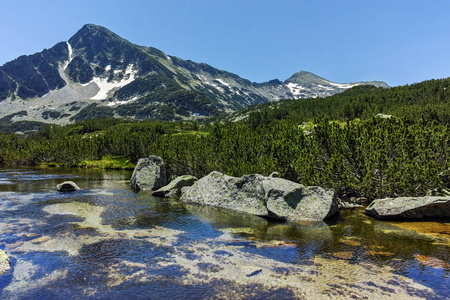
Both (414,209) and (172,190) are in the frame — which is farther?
(172,190)

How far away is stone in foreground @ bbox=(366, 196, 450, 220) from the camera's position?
2250 cm

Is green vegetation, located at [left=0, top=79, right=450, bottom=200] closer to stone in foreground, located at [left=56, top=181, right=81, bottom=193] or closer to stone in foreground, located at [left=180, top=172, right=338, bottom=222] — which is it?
stone in foreground, located at [left=180, top=172, right=338, bottom=222]

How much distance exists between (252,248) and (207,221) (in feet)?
27.0

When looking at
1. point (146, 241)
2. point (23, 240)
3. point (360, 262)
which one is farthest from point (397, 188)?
point (23, 240)

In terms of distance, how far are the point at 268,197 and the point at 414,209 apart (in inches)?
516

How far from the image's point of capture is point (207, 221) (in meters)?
24.6

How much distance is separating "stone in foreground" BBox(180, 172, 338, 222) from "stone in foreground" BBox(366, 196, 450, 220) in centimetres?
414

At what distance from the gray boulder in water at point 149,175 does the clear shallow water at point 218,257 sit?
59.9ft

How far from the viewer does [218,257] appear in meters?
15.7

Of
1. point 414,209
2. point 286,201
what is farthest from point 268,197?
point 414,209

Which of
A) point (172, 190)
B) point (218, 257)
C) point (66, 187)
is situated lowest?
point (218, 257)

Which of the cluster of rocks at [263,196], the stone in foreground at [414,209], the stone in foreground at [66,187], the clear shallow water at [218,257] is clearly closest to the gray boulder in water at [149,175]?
the cluster of rocks at [263,196]

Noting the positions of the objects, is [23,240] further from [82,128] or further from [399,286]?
[82,128]

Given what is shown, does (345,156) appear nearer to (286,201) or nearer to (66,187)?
(286,201)
